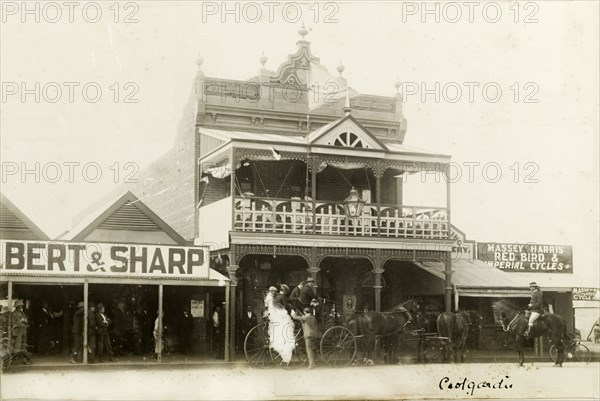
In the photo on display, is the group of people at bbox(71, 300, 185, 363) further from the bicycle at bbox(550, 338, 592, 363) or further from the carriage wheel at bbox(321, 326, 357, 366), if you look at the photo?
the bicycle at bbox(550, 338, 592, 363)

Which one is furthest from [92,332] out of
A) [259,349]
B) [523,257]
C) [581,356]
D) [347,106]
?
[523,257]

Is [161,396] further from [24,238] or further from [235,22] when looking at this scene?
[235,22]

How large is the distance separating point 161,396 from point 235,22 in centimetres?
807

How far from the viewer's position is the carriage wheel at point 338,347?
23.3 m

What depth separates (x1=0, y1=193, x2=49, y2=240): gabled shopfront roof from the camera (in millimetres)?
22125

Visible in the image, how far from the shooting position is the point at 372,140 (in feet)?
88.5

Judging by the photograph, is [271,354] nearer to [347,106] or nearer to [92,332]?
[92,332]

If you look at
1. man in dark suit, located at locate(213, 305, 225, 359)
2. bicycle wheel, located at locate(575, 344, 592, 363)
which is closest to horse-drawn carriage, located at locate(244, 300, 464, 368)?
man in dark suit, located at locate(213, 305, 225, 359)

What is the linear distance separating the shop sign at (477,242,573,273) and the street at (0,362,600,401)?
635cm

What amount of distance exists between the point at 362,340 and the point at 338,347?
3.14ft

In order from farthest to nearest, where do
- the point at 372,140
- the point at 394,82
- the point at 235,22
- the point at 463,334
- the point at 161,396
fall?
the point at 394,82
the point at 372,140
the point at 463,334
the point at 235,22
the point at 161,396

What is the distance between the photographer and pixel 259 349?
77.8ft

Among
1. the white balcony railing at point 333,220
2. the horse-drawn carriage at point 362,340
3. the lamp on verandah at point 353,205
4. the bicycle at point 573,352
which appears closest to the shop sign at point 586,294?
the bicycle at point 573,352

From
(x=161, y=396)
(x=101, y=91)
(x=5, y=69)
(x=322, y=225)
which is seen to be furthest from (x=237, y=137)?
(x=161, y=396)
